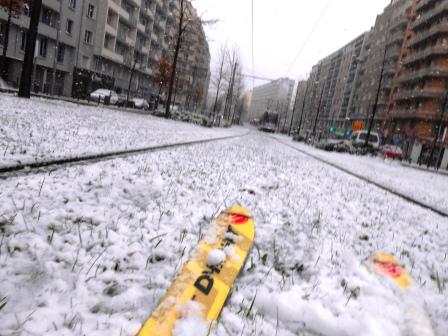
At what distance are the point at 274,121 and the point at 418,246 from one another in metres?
52.5

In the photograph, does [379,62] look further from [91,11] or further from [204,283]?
[204,283]

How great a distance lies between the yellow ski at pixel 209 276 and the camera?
1717mm

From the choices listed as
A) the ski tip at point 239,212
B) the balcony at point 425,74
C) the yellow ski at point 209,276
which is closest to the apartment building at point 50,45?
the ski tip at point 239,212

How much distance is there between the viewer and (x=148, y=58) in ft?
193

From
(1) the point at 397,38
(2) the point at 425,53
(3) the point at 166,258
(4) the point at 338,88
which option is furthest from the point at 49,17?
(4) the point at 338,88

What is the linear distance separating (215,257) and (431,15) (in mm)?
65663

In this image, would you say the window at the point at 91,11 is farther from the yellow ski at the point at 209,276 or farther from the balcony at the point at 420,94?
the balcony at the point at 420,94

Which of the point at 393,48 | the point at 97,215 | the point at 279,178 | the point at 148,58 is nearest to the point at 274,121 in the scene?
the point at 148,58

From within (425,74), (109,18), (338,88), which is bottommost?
(109,18)

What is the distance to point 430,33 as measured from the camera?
52.3 metres

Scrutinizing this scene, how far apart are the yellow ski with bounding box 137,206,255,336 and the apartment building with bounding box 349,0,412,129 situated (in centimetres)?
6188

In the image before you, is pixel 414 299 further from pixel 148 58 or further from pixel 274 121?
pixel 148 58

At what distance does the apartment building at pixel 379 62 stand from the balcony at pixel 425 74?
4.35 metres

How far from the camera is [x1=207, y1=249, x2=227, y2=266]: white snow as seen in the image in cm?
231
